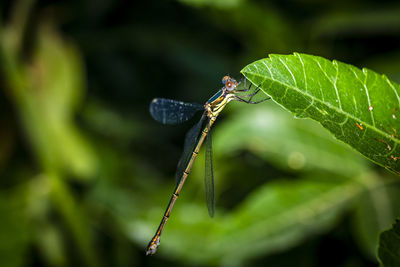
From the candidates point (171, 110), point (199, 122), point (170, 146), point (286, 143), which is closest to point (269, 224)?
point (286, 143)

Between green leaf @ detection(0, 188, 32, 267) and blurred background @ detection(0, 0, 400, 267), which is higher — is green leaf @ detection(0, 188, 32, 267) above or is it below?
below

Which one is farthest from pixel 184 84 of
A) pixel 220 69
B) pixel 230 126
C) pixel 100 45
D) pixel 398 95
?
pixel 398 95

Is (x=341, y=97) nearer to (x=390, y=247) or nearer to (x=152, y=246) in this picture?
(x=390, y=247)

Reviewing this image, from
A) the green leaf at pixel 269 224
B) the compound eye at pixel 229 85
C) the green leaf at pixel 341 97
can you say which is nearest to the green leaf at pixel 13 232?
the green leaf at pixel 269 224

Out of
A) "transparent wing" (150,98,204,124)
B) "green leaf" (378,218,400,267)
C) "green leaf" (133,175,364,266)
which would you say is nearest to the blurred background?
"green leaf" (133,175,364,266)

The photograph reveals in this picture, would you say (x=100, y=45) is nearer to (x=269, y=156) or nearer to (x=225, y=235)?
(x=269, y=156)

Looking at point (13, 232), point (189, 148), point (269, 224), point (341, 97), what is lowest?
point (13, 232)

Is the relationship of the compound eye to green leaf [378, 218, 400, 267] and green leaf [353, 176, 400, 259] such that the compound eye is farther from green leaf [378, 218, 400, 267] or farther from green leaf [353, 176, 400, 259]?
green leaf [378, 218, 400, 267]
